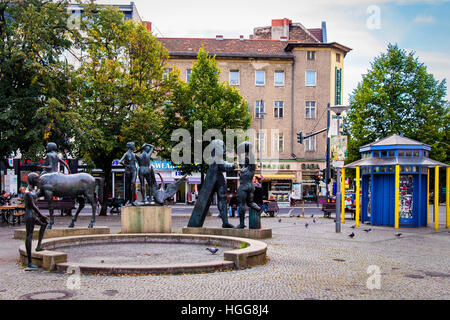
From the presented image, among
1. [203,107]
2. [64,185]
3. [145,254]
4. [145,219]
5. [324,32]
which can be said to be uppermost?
[324,32]

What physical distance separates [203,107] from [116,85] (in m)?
6.76

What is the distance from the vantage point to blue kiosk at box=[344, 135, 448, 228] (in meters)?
21.5

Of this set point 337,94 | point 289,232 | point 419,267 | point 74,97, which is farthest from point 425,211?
point 337,94

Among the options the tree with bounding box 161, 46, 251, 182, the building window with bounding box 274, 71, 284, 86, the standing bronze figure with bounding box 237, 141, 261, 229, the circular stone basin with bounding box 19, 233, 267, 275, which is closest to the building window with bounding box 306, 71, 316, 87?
the building window with bounding box 274, 71, 284, 86

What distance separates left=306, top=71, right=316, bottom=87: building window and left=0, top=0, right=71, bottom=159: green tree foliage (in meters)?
30.1

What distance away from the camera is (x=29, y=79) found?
22719 mm

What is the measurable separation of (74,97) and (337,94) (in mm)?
31094

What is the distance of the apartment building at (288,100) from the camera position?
48.8 m

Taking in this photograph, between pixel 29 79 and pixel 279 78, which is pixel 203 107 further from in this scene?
pixel 279 78

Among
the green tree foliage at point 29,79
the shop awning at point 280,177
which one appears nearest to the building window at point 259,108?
the shop awning at point 280,177

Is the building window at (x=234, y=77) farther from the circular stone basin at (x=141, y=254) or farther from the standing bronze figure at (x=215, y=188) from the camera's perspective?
the circular stone basin at (x=141, y=254)

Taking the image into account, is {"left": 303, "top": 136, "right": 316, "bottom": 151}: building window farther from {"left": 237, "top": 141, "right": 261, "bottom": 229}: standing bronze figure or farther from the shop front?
{"left": 237, "top": 141, "right": 261, "bottom": 229}: standing bronze figure

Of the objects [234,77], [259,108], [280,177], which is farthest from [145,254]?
[234,77]
